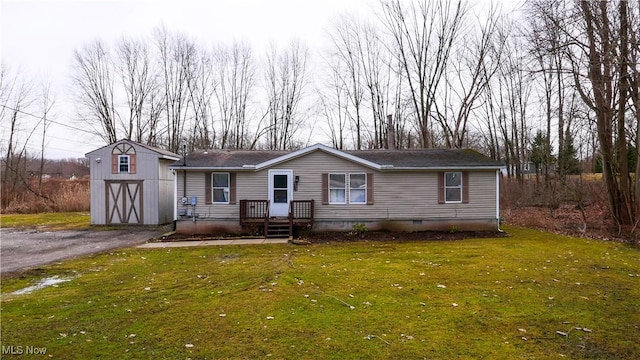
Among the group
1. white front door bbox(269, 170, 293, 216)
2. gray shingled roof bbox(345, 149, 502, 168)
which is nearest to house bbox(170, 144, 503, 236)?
white front door bbox(269, 170, 293, 216)

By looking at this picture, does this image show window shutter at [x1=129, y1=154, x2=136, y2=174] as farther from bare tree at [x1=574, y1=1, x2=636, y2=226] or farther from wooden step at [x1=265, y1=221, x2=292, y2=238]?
bare tree at [x1=574, y1=1, x2=636, y2=226]

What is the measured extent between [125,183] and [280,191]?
324 inches

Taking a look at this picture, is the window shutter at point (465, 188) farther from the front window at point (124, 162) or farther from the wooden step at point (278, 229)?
the front window at point (124, 162)

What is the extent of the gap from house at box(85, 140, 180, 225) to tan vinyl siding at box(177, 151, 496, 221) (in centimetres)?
377

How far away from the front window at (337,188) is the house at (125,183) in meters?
8.74

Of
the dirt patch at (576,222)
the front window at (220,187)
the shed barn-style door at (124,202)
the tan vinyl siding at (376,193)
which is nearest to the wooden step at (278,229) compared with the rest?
the tan vinyl siding at (376,193)

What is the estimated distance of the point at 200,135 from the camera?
31.5 m

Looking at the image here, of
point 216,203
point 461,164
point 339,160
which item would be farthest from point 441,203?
point 216,203

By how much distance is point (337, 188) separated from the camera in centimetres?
1534

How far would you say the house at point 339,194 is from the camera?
15.2m

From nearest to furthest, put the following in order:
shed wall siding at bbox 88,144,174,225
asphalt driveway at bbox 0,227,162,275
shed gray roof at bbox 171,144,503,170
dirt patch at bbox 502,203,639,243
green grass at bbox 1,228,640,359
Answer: green grass at bbox 1,228,640,359, asphalt driveway at bbox 0,227,162,275, dirt patch at bbox 502,203,639,243, shed gray roof at bbox 171,144,503,170, shed wall siding at bbox 88,144,174,225

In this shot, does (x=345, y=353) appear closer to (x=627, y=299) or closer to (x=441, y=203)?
(x=627, y=299)

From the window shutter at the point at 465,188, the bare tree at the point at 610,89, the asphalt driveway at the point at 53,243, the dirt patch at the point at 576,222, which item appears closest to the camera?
the asphalt driveway at the point at 53,243

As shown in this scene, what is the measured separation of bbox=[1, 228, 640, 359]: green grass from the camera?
14.5ft
